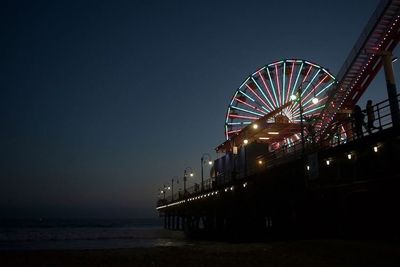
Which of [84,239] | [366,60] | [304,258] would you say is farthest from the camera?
[84,239]

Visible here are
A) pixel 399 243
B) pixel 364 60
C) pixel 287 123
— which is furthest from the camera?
pixel 287 123

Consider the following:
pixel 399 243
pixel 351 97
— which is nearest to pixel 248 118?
pixel 351 97

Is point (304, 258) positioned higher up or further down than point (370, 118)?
further down

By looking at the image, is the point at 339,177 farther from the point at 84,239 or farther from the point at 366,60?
the point at 84,239

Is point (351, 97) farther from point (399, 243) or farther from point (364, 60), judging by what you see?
point (399, 243)

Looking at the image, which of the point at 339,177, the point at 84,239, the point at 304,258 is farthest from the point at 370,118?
the point at 84,239

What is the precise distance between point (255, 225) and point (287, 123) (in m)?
16.8

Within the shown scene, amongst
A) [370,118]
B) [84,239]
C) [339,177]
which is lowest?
[84,239]

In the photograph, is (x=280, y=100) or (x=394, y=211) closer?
(x=394, y=211)

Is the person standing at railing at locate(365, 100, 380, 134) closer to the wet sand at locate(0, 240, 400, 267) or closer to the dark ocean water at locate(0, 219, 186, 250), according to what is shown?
the wet sand at locate(0, 240, 400, 267)

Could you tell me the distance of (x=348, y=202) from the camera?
23.9 meters

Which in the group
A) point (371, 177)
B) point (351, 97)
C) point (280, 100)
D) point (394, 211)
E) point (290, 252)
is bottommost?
point (290, 252)

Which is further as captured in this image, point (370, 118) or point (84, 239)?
point (84, 239)

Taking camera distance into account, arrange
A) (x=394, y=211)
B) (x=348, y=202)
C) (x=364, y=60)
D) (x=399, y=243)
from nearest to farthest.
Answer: (x=399, y=243) < (x=394, y=211) < (x=348, y=202) < (x=364, y=60)
